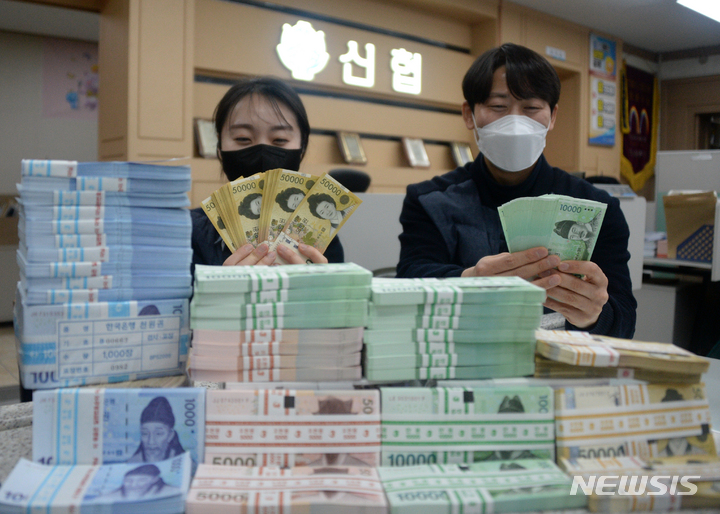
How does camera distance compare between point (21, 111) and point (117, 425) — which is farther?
point (21, 111)

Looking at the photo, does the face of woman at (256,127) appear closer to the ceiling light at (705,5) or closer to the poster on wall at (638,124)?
the ceiling light at (705,5)

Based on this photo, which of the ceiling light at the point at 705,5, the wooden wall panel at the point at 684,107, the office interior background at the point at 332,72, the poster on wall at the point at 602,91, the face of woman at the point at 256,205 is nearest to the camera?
the face of woman at the point at 256,205

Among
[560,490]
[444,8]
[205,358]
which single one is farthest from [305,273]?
[444,8]

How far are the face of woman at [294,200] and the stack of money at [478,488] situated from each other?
2.19 feet

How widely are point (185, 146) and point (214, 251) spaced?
9.86 feet

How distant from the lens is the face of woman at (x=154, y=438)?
0.78 metres

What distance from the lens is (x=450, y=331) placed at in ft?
2.76

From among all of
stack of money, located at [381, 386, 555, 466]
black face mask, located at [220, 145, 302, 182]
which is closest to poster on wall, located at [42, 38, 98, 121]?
black face mask, located at [220, 145, 302, 182]

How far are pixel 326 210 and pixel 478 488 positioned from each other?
73cm

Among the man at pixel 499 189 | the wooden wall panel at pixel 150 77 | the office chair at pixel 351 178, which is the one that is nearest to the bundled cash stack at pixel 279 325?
the man at pixel 499 189

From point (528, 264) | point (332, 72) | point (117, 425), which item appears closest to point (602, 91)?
point (332, 72)

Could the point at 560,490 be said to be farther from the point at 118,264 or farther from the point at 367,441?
the point at 118,264

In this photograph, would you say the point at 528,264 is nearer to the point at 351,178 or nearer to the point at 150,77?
the point at 351,178

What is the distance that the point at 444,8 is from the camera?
20.1 ft
